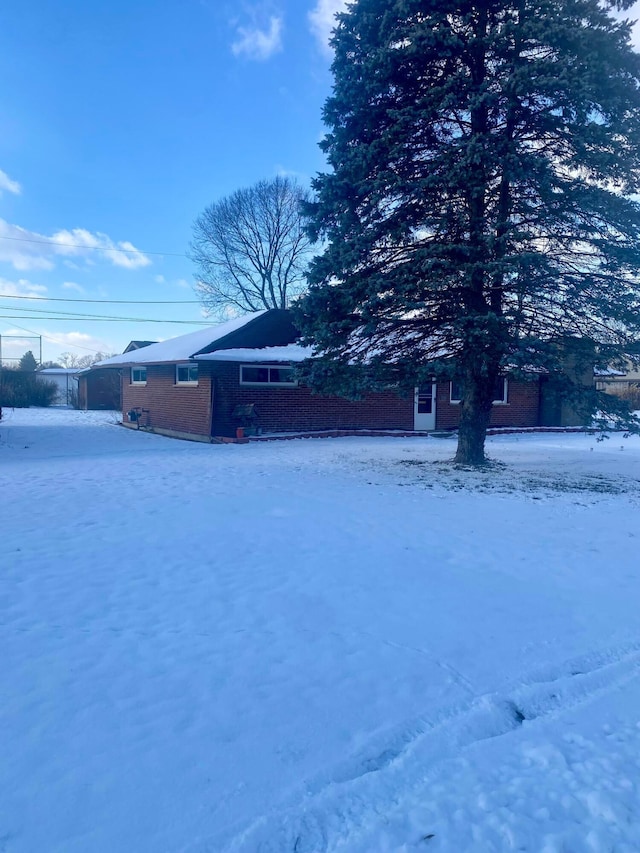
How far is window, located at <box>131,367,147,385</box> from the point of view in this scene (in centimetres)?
2267

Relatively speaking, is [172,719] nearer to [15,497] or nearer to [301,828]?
[301,828]

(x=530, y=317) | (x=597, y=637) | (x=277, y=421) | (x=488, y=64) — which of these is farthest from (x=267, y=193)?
(x=597, y=637)

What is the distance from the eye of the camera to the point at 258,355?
16.8 meters

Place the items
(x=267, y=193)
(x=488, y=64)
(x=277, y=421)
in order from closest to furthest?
1. (x=488, y=64)
2. (x=277, y=421)
3. (x=267, y=193)

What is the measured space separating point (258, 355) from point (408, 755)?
14.7 m

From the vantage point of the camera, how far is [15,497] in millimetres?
8367

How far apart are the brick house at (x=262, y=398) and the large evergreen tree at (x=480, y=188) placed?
4.75 metres

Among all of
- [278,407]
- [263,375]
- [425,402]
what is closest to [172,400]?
[263,375]

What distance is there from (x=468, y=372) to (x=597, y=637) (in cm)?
700

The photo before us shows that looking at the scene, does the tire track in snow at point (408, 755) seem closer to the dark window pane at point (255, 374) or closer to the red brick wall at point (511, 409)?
the dark window pane at point (255, 374)

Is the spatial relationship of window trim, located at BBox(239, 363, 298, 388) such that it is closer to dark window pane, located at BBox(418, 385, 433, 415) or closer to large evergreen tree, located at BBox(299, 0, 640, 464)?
dark window pane, located at BBox(418, 385, 433, 415)

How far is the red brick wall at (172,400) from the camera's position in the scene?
17328 millimetres

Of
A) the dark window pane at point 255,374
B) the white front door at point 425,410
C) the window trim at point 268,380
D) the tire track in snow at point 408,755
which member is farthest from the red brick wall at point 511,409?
the tire track in snow at point 408,755

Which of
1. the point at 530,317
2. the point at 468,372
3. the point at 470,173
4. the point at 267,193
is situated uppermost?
the point at 267,193
